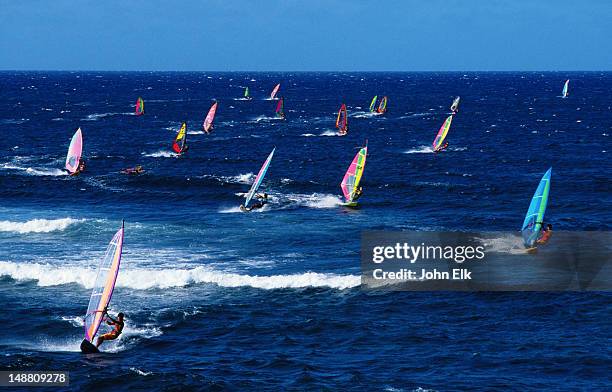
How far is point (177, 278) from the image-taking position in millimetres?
51906

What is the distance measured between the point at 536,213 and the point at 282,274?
16757 mm

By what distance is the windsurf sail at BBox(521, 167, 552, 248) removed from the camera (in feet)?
172

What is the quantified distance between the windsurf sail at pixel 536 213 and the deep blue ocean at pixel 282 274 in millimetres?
6809

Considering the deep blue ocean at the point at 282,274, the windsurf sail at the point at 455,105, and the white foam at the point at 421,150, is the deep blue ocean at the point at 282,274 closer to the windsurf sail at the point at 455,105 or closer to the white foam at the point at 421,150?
the white foam at the point at 421,150

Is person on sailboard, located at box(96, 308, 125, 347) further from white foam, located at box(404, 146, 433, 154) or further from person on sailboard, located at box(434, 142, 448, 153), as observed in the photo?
person on sailboard, located at box(434, 142, 448, 153)

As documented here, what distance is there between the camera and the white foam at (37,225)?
66125mm

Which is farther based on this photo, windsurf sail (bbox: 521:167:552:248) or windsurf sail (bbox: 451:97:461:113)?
windsurf sail (bbox: 451:97:461:113)

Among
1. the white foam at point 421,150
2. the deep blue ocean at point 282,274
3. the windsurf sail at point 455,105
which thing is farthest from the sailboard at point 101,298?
the windsurf sail at point 455,105

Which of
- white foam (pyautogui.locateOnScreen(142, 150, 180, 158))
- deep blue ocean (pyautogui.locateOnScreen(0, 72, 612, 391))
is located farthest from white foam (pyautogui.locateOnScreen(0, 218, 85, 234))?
white foam (pyautogui.locateOnScreen(142, 150, 180, 158))

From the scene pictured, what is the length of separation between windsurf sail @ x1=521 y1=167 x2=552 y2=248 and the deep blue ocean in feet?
22.3

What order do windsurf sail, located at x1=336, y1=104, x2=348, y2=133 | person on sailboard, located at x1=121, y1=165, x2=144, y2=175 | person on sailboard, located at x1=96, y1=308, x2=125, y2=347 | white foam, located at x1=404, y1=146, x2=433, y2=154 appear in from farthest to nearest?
windsurf sail, located at x1=336, y1=104, x2=348, y2=133
white foam, located at x1=404, y1=146, x2=433, y2=154
person on sailboard, located at x1=121, y1=165, x2=144, y2=175
person on sailboard, located at x1=96, y1=308, x2=125, y2=347

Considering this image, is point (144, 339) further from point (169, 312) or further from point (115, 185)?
point (115, 185)

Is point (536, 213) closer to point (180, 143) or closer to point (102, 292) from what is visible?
point (102, 292)

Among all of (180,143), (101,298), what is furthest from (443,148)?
(101,298)
